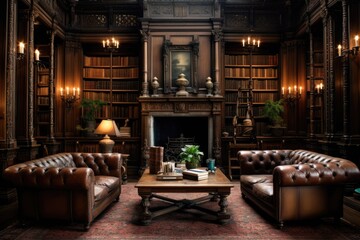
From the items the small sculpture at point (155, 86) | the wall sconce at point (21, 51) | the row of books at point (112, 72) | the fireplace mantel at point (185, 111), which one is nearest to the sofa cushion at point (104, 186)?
the wall sconce at point (21, 51)

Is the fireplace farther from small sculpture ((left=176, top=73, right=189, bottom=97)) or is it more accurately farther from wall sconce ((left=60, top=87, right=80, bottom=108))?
wall sconce ((left=60, top=87, right=80, bottom=108))

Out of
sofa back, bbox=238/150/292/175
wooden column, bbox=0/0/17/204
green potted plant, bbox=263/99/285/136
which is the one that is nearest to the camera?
wooden column, bbox=0/0/17/204

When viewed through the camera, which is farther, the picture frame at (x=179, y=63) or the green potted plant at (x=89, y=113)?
the green potted plant at (x=89, y=113)

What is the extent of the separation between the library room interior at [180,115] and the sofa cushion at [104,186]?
3 centimetres

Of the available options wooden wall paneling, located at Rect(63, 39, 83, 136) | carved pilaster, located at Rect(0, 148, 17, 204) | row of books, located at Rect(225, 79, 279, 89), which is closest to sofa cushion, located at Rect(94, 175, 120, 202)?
carved pilaster, located at Rect(0, 148, 17, 204)

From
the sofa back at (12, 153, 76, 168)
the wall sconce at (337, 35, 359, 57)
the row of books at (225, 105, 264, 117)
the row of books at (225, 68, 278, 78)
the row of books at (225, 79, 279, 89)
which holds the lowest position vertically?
the sofa back at (12, 153, 76, 168)

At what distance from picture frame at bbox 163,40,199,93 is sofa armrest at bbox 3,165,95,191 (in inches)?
167

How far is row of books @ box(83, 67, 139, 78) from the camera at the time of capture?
27.2ft

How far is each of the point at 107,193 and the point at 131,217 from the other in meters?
0.47

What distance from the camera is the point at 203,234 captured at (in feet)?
11.4

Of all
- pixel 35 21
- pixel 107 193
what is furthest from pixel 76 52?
pixel 107 193

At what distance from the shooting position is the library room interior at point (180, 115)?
12.2 ft

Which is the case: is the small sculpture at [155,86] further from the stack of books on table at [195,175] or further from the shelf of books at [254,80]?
the stack of books on table at [195,175]

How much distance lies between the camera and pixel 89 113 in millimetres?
7766
